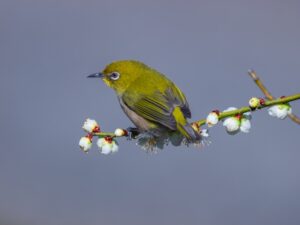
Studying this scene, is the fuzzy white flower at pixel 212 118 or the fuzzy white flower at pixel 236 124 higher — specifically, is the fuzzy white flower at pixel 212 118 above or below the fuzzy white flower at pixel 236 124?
above

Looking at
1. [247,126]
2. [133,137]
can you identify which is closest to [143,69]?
[133,137]

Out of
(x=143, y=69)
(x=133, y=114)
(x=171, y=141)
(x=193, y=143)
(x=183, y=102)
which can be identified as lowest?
(x=193, y=143)

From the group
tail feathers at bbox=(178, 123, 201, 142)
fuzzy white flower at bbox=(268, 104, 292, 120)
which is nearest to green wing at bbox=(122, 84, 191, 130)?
tail feathers at bbox=(178, 123, 201, 142)

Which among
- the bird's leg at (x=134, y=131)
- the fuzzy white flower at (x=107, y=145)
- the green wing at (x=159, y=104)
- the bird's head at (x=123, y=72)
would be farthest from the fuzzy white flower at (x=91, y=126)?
the bird's head at (x=123, y=72)

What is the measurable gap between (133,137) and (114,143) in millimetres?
479

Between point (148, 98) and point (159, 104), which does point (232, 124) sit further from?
point (148, 98)

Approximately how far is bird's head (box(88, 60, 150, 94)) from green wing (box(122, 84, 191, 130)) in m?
0.10

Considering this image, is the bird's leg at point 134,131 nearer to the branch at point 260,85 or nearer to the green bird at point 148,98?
the green bird at point 148,98

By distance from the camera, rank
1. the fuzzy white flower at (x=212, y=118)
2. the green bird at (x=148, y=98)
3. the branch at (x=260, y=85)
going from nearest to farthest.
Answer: the branch at (x=260, y=85) < the fuzzy white flower at (x=212, y=118) < the green bird at (x=148, y=98)

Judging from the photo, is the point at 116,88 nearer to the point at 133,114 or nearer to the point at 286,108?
the point at 133,114

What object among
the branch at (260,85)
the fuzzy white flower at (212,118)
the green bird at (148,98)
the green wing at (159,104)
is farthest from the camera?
the green wing at (159,104)

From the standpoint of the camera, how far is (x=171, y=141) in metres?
2.45

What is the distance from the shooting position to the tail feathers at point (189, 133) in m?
2.11

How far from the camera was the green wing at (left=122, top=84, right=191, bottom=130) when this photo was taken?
9.35 feet
